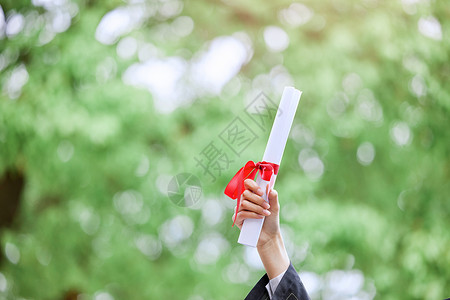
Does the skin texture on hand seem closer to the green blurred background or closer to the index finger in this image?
the index finger

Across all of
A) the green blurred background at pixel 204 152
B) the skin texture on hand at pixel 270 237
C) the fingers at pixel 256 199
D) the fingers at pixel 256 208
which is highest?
the fingers at pixel 256 199

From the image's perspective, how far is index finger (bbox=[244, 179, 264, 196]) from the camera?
1.06 metres

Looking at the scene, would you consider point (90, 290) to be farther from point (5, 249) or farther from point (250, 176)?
point (250, 176)

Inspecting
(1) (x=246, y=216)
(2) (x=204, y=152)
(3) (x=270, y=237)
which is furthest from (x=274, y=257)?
(2) (x=204, y=152)

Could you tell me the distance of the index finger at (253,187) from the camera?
1.06 metres

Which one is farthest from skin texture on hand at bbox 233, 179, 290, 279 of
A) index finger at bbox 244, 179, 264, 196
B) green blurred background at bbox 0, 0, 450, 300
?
green blurred background at bbox 0, 0, 450, 300

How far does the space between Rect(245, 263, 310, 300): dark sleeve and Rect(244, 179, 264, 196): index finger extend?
19cm

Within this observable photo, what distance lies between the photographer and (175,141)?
3820mm

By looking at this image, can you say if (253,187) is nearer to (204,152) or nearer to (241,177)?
(241,177)

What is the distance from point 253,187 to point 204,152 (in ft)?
8.21

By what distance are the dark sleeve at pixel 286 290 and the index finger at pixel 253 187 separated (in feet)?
0.62

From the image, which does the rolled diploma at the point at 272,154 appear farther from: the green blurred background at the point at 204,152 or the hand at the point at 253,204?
the green blurred background at the point at 204,152

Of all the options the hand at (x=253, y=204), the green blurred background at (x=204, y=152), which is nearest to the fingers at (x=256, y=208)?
the hand at (x=253, y=204)

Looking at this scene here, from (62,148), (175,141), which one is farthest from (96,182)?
(175,141)
